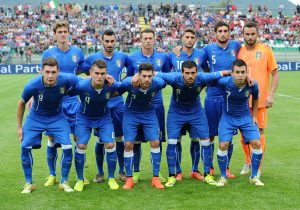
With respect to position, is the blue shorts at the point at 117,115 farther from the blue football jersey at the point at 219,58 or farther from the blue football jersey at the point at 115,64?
the blue football jersey at the point at 219,58

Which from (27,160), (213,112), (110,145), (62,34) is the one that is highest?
(62,34)

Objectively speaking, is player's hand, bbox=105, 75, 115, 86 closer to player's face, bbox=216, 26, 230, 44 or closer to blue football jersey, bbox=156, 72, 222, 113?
blue football jersey, bbox=156, 72, 222, 113

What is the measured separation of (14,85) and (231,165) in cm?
1693

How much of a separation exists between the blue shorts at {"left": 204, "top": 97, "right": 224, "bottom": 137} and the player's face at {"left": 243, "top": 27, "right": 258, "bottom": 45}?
0.98 m

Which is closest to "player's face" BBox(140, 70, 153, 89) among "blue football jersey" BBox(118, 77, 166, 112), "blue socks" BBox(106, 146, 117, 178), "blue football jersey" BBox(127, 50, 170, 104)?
"blue football jersey" BBox(118, 77, 166, 112)

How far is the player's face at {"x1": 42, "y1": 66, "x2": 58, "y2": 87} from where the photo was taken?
6520mm

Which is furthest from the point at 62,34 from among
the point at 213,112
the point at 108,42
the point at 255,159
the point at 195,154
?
the point at 255,159

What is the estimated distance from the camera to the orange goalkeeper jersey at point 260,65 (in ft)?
24.3

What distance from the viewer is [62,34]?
750 cm

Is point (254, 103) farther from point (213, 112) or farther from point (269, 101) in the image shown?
point (213, 112)

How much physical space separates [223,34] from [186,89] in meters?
1.10

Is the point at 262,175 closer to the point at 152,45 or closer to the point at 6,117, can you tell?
the point at 152,45

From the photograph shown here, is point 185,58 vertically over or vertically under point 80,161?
over

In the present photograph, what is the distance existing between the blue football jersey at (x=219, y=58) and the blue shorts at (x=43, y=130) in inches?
90.7
